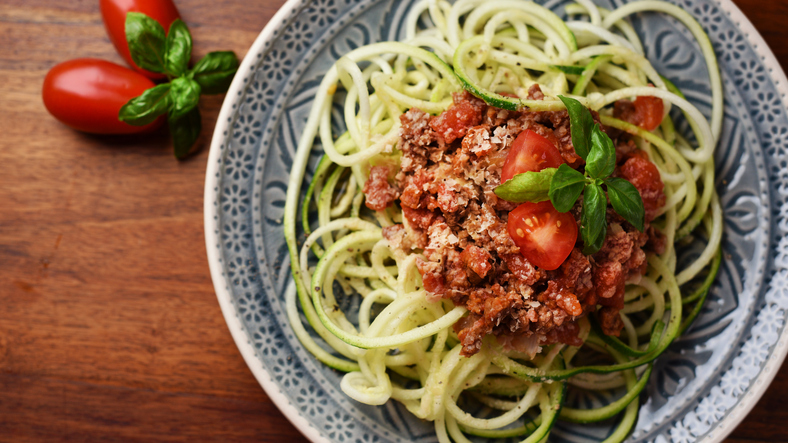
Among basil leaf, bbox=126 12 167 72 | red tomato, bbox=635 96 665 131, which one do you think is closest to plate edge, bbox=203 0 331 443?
basil leaf, bbox=126 12 167 72

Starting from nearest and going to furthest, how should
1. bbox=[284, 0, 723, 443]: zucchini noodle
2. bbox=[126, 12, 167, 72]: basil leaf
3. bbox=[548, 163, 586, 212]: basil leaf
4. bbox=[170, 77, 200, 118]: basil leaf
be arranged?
bbox=[548, 163, 586, 212]: basil leaf → bbox=[284, 0, 723, 443]: zucchini noodle → bbox=[126, 12, 167, 72]: basil leaf → bbox=[170, 77, 200, 118]: basil leaf

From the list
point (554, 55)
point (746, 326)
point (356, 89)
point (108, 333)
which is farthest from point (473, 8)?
point (108, 333)

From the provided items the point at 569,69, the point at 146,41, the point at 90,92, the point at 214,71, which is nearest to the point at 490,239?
the point at 569,69

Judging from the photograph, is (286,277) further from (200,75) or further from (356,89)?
(200,75)

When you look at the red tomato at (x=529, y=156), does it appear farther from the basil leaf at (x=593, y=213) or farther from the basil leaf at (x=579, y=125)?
the basil leaf at (x=593, y=213)

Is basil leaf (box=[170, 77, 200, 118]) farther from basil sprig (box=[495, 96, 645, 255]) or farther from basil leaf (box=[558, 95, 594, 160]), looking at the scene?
basil leaf (box=[558, 95, 594, 160])
